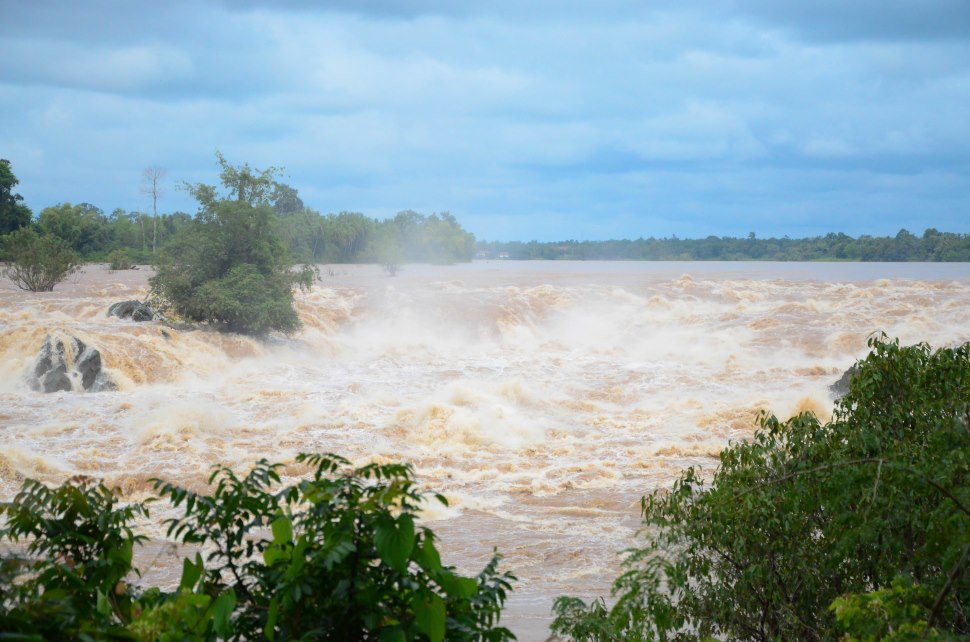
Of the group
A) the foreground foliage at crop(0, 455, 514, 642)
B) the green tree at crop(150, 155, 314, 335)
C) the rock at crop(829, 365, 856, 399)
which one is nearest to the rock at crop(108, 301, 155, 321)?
the green tree at crop(150, 155, 314, 335)

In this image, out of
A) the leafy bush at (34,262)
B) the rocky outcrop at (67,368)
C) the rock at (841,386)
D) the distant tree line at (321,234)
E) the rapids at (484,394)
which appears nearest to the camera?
the rapids at (484,394)

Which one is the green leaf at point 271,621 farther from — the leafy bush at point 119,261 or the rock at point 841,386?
the leafy bush at point 119,261

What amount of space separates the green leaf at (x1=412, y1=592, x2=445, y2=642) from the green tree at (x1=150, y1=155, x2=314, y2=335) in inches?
842

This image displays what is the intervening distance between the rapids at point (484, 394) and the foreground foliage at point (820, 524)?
2735 millimetres

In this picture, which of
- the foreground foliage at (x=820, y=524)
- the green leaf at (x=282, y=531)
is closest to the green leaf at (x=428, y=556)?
the green leaf at (x=282, y=531)

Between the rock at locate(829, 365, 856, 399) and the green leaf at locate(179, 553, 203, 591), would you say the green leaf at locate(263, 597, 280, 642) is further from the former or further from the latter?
the rock at locate(829, 365, 856, 399)

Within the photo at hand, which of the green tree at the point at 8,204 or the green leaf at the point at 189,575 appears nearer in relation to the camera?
the green leaf at the point at 189,575

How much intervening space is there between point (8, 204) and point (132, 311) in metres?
23.0

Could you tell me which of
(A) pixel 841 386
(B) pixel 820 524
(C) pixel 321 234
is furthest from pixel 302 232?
(B) pixel 820 524

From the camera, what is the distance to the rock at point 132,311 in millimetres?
23495

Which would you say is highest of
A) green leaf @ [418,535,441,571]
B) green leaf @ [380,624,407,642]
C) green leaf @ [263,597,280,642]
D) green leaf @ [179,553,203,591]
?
green leaf @ [418,535,441,571]

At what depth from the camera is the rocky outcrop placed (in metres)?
18.8

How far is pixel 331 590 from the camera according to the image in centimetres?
253

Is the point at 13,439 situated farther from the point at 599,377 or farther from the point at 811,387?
the point at 811,387
